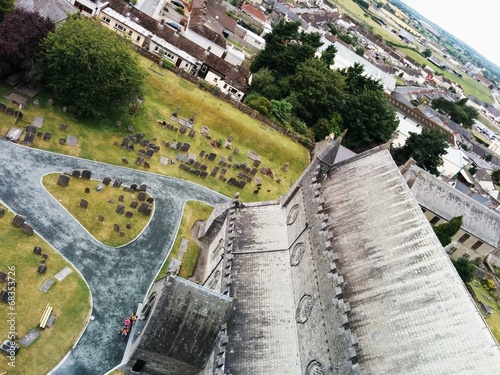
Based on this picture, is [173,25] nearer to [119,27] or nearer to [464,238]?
[119,27]

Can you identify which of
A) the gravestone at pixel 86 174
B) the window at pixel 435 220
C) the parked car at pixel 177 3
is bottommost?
the gravestone at pixel 86 174

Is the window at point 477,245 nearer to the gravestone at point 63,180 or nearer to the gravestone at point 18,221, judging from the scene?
the gravestone at point 63,180

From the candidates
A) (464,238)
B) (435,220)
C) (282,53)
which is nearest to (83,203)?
(435,220)

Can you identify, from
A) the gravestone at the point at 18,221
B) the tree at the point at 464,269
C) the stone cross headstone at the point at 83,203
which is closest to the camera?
the gravestone at the point at 18,221

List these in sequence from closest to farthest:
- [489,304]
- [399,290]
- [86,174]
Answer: [399,290], [86,174], [489,304]

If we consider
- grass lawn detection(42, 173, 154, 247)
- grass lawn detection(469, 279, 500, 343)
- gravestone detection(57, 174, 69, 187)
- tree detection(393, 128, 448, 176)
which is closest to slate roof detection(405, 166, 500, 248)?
grass lawn detection(469, 279, 500, 343)

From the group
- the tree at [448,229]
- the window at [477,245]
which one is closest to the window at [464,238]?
the window at [477,245]

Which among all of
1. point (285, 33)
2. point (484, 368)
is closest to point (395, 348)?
point (484, 368)
